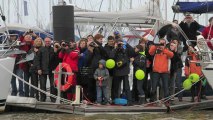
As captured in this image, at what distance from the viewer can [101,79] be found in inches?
419

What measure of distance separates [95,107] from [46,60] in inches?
63.5

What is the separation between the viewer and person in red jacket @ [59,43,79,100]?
35.3 ft

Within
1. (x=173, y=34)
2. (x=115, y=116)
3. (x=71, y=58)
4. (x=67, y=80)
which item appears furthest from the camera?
(x=173, y=34)

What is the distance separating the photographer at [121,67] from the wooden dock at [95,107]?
1.53ft

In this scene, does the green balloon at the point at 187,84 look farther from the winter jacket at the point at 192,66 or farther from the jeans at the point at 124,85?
the jeans at the point at 124,85

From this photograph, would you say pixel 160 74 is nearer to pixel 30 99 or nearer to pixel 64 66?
pixel 64 66

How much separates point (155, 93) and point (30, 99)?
9.53 ft

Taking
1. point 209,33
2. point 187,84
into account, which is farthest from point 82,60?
point 209,33

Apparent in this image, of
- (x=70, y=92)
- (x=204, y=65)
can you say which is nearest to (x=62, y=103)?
(x=70, y=92)

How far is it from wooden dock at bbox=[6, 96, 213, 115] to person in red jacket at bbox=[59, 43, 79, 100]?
0.46 meters

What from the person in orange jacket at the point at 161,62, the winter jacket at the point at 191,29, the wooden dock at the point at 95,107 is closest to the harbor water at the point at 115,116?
the wooden dock at the point at 95,107

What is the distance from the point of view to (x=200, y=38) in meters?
10.7

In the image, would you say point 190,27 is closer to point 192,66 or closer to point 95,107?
point 192,66

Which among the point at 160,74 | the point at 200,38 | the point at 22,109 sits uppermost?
Answer: the point at 200,38
